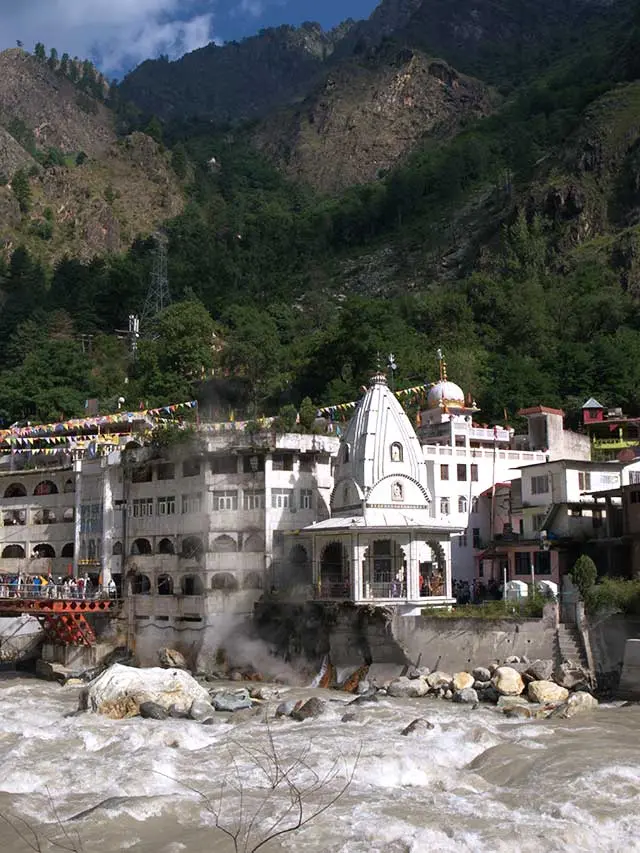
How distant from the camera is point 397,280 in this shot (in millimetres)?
132875

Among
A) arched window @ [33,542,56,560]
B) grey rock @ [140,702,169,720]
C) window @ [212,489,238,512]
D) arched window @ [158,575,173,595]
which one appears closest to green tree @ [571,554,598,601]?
grey rock @ [140,702,169,720]

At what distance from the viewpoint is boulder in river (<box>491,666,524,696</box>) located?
39.5 m

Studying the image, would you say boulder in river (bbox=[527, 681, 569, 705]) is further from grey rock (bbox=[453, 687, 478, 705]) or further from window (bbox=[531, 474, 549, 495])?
window (bbox=[531, 474, 549, 495])

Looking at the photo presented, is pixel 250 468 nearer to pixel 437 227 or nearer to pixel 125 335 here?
pixel 125 335

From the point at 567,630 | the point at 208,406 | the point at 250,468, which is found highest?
the point at 208,406

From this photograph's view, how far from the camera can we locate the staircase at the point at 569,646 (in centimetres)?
4181

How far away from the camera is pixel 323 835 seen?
23875 millimetres

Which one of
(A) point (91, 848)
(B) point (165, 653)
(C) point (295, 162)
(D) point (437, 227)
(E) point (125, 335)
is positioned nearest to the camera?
(A) point (91, 848)

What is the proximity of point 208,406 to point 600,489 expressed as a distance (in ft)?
128

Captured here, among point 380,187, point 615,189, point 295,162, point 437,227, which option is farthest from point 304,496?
point 295,162

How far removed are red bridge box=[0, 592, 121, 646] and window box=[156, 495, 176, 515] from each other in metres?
5.20

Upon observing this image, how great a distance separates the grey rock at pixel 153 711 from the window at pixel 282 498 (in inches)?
647

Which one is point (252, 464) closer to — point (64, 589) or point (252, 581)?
point (252, 581)

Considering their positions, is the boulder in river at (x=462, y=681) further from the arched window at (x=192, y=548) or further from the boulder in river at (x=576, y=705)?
the arched window at (x=192, y=548)
